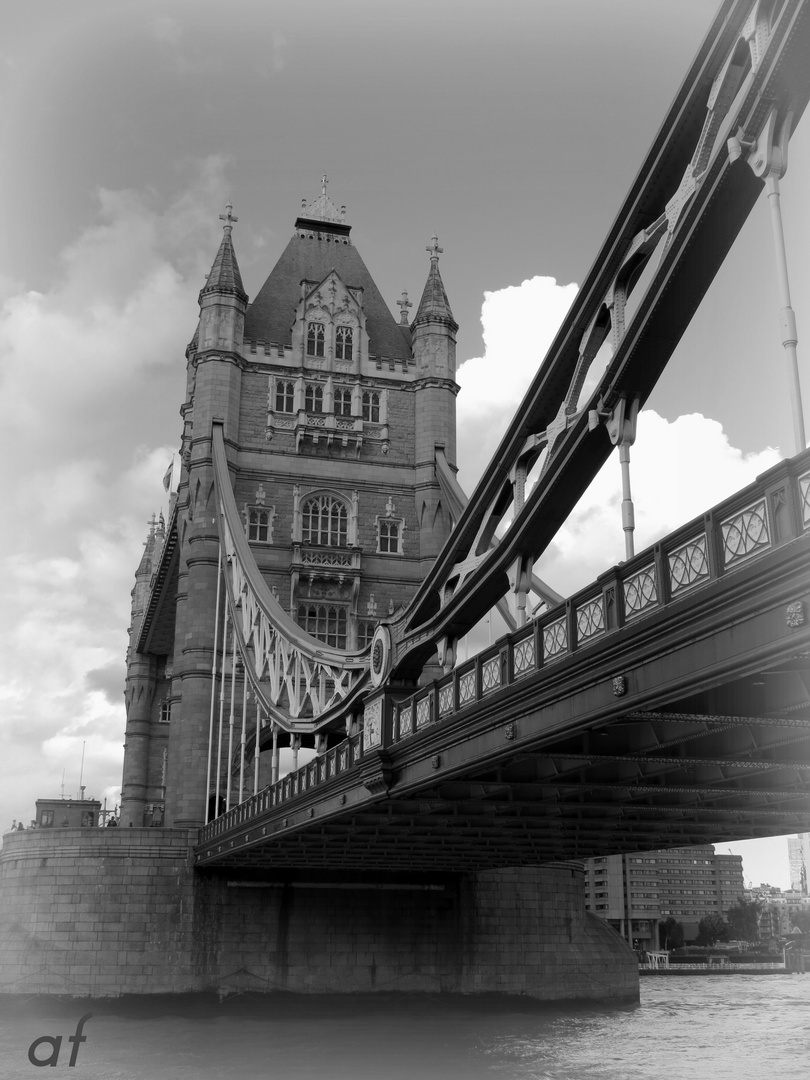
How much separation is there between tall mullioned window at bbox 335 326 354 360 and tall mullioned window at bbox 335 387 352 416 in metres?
1.66

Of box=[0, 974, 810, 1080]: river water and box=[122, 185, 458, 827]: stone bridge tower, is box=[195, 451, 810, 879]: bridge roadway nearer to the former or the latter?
box=[0, 974, 810, 1080]: river water

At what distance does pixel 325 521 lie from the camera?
156 ft

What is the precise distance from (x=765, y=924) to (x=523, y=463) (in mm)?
143572

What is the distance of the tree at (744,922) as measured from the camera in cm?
12788

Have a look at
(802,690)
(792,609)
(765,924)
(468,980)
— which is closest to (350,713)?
(802,690)

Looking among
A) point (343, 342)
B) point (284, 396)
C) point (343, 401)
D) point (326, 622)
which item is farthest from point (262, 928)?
point (343, 342)

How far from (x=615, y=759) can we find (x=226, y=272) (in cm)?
3899

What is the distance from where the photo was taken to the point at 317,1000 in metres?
37.0

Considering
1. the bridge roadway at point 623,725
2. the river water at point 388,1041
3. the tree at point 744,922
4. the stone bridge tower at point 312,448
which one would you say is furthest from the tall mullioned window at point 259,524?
the tree at point 744,922

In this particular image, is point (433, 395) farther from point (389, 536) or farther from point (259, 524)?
point (259, 524)

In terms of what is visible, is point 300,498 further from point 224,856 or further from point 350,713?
point 350,713

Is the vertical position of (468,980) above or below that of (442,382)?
below

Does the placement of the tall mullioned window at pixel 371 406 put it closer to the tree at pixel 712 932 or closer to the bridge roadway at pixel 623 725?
the bridge roadway at pixel 623 725

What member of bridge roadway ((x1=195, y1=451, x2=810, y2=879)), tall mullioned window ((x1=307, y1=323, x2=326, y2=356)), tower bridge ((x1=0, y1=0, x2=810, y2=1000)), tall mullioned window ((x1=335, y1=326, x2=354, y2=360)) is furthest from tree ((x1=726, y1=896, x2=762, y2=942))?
bridge roadway ((x1=195, y1=451, x2=810, y2=879))
